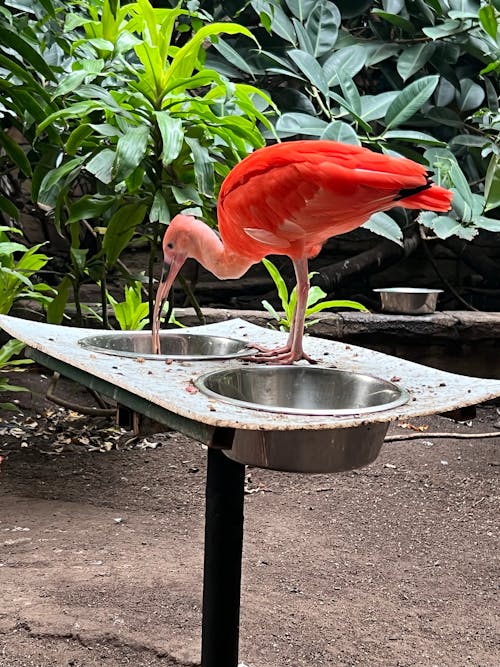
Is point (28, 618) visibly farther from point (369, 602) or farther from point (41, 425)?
point (41, 425)

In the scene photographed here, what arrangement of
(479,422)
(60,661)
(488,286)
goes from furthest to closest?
(488,286) → (479,422) → (60,661)

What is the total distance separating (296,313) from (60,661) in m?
0.87

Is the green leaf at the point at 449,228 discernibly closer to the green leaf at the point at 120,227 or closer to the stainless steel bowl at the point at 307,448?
the green leaf at the point at 120,227

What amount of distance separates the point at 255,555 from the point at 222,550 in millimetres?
953

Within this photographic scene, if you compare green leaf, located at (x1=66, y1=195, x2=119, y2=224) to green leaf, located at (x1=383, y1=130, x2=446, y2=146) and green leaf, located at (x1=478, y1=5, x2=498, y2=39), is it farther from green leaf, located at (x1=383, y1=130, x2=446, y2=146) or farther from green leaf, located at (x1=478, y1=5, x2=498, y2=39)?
green leaf, located at (x1=478, y1=5, x2=498, y2=39)

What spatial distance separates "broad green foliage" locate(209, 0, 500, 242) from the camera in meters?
2.92

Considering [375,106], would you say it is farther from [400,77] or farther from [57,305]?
[57,305]

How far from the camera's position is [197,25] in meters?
2.87

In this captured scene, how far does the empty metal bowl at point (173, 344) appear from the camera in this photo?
53.5 inches

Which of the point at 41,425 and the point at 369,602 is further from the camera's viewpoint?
the point at 41,425

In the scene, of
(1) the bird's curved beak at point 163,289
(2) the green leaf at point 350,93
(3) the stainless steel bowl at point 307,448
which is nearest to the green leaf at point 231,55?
(2) the green leaf at point 350,93

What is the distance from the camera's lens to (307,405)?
3.62ft

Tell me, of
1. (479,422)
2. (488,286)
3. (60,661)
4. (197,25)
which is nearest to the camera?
(60,661)

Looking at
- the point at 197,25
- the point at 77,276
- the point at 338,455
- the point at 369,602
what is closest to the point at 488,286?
the point at 197,25
